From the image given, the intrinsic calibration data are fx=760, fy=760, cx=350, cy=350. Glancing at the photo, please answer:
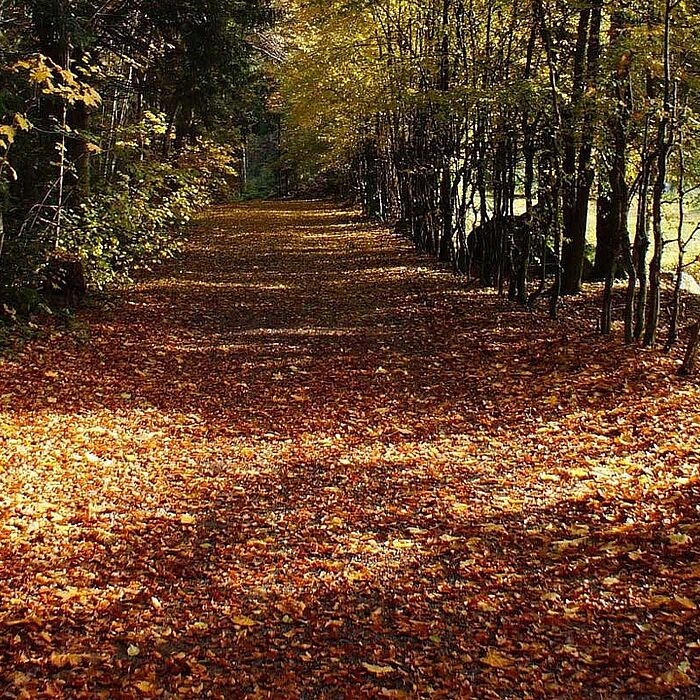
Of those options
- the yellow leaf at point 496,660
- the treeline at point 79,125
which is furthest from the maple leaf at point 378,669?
the treeline at point 79,125

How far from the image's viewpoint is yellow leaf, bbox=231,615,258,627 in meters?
4.30

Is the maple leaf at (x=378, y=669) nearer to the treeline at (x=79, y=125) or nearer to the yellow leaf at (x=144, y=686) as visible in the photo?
the yellow leaf at (x=144, y=686)

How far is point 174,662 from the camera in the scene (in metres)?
3.89

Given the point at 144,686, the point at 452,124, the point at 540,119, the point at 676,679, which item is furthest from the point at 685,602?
the point at 452,124

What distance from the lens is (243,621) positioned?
4.33m

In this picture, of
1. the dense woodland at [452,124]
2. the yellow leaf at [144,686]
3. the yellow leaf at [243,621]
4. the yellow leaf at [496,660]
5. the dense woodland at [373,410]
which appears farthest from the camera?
the dense woodland at [452,124]

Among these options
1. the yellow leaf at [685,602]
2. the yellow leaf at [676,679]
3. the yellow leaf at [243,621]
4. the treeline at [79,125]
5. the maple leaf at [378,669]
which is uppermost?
the treeline at [79,125]

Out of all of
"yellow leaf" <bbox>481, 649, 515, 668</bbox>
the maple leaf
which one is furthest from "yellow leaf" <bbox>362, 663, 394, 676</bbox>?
"yellow leaf" <bbox>481, 649, 515, 668</bbox>

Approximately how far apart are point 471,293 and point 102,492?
9349 mm

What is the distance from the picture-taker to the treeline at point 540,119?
865cm

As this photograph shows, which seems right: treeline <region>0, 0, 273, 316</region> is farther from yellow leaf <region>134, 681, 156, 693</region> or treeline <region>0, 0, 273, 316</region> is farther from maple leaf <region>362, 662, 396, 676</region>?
maple leaf <region>362, 662, 396, 676</region>

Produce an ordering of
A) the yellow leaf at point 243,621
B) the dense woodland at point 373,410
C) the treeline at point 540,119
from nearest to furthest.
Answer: the dense woodland at point 373,410
the yellow leaf at point 243,621
the treeline at point 540,119

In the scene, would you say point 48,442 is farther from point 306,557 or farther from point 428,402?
point 428,402

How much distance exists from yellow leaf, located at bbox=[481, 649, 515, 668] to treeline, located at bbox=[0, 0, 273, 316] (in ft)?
19.6
